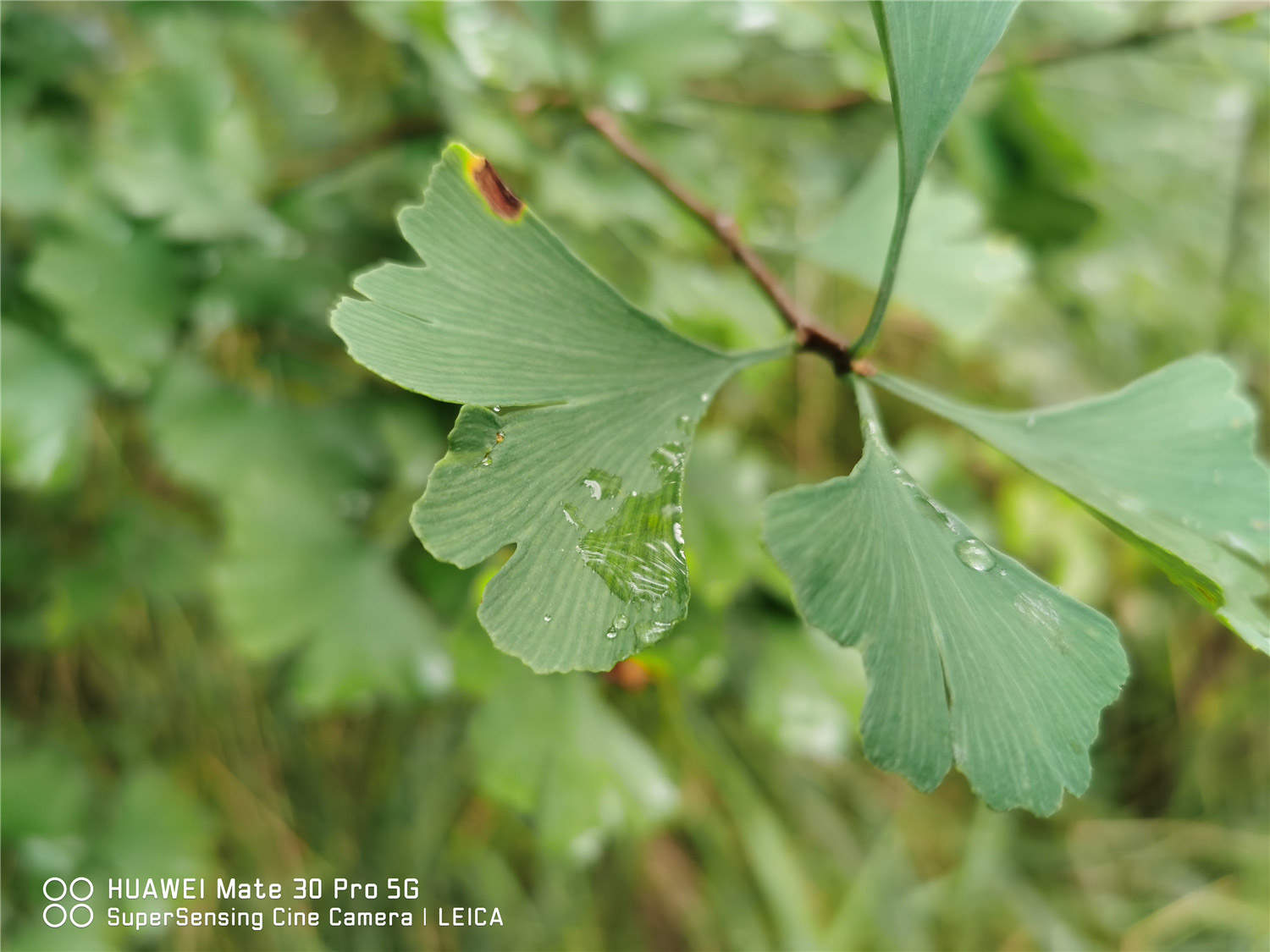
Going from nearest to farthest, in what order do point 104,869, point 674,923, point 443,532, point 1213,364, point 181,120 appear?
point 443,532
point 1213,364
point 181,120
point 104,869
point 674,923

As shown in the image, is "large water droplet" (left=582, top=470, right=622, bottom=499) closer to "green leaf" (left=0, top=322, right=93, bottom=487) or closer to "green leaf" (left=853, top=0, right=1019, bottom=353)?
"green leaf" (left=853, top=0, right=1019, bottom=353)

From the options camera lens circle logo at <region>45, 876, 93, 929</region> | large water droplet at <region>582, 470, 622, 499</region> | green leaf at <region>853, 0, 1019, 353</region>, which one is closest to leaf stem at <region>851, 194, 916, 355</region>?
green leaf at <region>853, 0, 1019, 353</region>

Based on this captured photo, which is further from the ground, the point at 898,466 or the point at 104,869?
the point at 898,466

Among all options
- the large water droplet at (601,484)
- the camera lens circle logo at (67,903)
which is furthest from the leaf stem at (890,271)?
the camera lens circle logo at (67,903)

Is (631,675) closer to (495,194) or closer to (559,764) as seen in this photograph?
(559,764)

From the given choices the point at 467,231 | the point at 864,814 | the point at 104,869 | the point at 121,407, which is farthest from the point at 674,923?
the point at 467,231

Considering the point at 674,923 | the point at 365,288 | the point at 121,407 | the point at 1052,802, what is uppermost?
the point at 365,288

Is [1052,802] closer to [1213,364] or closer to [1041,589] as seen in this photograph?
[1041,589]
